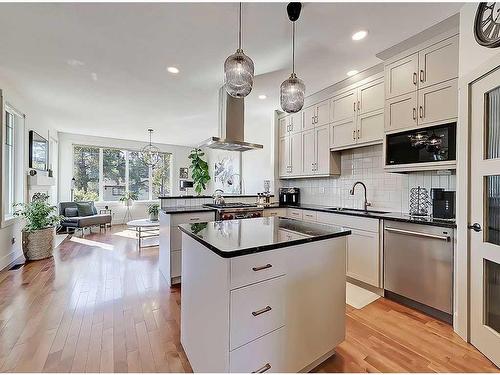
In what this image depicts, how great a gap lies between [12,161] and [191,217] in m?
3.41

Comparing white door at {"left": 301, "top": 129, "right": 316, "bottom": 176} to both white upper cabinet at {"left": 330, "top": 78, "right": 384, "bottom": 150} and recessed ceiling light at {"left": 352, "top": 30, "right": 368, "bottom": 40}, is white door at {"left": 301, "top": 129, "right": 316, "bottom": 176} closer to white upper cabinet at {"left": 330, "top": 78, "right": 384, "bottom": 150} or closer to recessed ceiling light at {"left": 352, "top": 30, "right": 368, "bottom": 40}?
white upper cabinet at {"left": 330, "top": 78, "right": 384, "bottom": 150}

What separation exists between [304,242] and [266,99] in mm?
3178

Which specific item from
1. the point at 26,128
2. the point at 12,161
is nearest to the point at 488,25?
the point at 12,161

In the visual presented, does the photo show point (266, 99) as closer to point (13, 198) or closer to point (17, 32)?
point (17, 32)

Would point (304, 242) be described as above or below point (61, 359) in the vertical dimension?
above

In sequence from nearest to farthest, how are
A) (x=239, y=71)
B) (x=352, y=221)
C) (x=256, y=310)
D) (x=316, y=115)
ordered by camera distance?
1. (x=256, y=310)
2. (x=239, y=71)
3. (x=352, y=221)
4. (x=316, y=115)

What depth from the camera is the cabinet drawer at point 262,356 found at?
3.95ft

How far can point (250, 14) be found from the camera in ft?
6.65

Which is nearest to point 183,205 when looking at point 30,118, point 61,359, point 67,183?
point 61,359

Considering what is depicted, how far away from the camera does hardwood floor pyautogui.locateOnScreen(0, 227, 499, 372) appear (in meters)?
1.62

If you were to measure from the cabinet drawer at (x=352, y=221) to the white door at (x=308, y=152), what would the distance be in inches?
35.6

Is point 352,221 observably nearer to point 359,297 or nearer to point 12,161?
point 359,297

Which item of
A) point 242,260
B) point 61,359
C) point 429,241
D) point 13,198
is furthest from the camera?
point 13,198

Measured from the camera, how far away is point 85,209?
6125 millimetres
